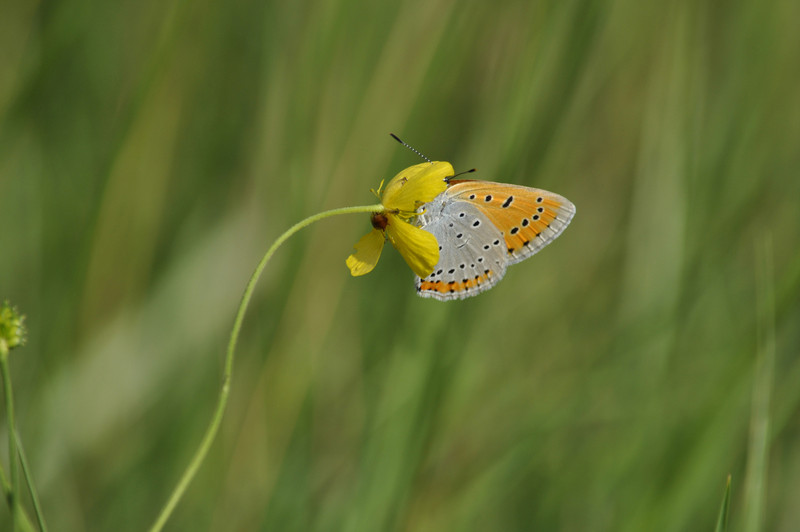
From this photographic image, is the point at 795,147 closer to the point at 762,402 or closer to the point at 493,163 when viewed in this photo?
the point at 493,163

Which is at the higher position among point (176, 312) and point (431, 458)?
point (176, 312)

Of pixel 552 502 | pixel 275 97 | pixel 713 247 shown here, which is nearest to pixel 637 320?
pixel 713 247

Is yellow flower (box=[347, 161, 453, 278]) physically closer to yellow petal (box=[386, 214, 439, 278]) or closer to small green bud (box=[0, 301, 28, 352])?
yellow petal (box=[386, 214, 439, 278])

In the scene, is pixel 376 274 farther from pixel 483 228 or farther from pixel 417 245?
pixel 417 245

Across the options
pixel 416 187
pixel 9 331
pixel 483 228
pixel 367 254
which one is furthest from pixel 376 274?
pixel 9 331

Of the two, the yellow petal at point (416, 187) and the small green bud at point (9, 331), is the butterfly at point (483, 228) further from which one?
the small green bud at point (9, 331)

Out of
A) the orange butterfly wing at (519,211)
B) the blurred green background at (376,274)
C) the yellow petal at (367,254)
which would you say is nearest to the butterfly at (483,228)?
the orange butterfly wing at (519,211)

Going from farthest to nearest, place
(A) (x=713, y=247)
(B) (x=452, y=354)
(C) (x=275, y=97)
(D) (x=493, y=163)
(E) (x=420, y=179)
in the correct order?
(C) (x=275, y=97) < (A) (x=713, y=247) < (D) (x=493, y=163) < (B) (x=452, y=354) < (E) (x=420, y=179)
